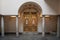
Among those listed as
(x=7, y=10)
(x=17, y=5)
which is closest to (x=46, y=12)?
(x=17, y=5)

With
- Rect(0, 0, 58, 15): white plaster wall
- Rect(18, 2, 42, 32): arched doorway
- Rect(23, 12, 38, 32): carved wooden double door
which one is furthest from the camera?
Rect(23, 12, 38, 32): carved wooden double door

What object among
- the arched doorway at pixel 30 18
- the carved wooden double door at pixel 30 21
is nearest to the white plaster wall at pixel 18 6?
the arched doorway at pixel 30 18

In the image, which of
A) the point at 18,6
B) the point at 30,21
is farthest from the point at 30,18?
the point at 18,6

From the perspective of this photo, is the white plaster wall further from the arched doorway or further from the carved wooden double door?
the carved wooden double door

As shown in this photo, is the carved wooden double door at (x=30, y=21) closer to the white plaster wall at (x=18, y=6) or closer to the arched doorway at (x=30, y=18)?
the arched doorway at (x=30, y=18)

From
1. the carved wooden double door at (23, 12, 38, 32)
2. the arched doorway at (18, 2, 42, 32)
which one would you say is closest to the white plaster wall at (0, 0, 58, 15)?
the arched doorway at (18, 2, 42, 32)

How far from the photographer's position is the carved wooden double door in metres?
25.0

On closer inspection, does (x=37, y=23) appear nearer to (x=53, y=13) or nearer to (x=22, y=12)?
(x=22, y=12)

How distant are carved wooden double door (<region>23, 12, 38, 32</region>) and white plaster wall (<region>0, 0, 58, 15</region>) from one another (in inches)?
218

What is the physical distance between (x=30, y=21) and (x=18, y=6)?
6.56 metres

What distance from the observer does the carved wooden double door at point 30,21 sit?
25.0 metres

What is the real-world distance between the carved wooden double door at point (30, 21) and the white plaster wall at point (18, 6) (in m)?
5.53

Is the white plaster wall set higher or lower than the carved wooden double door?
higher

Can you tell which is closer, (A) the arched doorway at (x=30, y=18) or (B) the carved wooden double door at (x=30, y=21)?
(A) the arched doorway at (x=30, y=18)
